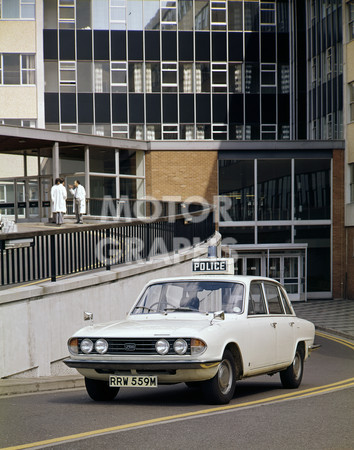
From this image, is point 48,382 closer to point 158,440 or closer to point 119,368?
point 119,368

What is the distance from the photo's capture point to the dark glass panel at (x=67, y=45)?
155 feet

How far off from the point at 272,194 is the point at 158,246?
23851 mm

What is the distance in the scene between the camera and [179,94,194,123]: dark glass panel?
48812 millimetres

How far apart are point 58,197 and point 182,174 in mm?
13113

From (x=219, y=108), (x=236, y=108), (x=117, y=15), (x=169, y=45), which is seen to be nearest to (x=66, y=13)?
(x=117, y=15)

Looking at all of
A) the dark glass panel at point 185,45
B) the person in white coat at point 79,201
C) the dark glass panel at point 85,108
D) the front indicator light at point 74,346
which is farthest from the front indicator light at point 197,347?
the dark glass panel at point 185,45

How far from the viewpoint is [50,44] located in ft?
154

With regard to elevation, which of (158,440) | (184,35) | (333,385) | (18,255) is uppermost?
(184,35)

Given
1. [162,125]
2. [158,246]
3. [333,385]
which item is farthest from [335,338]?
[162,125]

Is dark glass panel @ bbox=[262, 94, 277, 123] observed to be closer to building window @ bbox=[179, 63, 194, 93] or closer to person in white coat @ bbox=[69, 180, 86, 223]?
building window @ bbox=[179, 63, 194, 93]

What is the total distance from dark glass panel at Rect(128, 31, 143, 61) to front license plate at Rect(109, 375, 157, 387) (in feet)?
134

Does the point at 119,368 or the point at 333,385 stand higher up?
the point at 119,368

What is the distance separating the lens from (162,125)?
160 feet

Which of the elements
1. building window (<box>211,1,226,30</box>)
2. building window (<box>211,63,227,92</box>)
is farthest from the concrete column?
building window (<box>211,1,226,30</box>)
